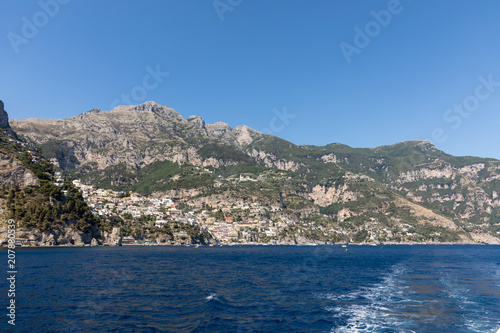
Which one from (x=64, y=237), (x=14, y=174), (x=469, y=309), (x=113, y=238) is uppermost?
(x=14, y=174)

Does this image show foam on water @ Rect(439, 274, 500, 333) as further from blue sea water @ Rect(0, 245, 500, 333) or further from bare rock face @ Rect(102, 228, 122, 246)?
bare rock face @ Rect(102, 228, 122, 246)

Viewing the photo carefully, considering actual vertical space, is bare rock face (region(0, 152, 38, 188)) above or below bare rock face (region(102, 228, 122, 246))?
above

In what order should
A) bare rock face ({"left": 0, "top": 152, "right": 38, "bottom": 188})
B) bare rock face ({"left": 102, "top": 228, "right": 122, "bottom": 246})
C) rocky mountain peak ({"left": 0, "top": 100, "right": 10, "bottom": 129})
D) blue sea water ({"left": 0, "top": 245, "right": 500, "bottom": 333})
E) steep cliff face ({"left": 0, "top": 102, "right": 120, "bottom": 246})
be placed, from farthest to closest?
rocky mountain peak ({"left": 0, "top": 100, "right": 10, "bottom": 129}) < bare rock face ({"left": 102, "top": 228, "right": 122, "bottom": 246}) < bare rock face ({"left": 0, "top": 152, "right": 38, "bottom": 188}) < steep cliff face ({"left": 0, "top": 102, "right": 120, "bottom": 246}) < blue sea water ({"left": 0, "top": 245, "right": 500, "bottom": 333})

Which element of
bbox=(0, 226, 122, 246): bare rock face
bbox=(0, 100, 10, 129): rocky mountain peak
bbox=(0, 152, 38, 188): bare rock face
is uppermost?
bbox=(0, 100, 10, 129): rocky mountain peak

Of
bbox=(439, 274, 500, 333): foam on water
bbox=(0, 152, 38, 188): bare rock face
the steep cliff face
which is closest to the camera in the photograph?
bbox=(439, 274, 500, 333): foam on water

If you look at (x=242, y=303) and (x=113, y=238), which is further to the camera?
(x=113, y=238)

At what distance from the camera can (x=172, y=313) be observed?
29.3 metres

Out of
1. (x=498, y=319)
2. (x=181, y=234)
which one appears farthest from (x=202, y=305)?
(x=181, y=234)

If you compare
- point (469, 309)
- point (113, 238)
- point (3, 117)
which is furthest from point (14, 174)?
point (469, 309)

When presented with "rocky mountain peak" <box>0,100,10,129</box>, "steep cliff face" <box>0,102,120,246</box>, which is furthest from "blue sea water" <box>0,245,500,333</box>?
"rocky mountain peak" <box>0,100,10,129</box>

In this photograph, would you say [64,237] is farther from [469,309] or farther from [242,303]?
[469,309]

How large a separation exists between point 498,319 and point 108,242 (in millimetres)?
147413

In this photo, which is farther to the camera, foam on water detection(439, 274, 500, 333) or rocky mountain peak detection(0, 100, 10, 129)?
rocky mountain peak detection(0, 100, 10, 129)

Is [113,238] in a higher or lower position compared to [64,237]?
lower
